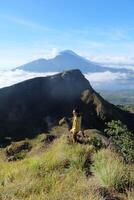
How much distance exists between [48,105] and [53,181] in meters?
101

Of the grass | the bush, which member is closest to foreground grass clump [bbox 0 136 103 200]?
the grass

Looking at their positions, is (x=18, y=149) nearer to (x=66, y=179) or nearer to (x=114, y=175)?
(x=66, y=179)

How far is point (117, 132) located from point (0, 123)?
264 feet

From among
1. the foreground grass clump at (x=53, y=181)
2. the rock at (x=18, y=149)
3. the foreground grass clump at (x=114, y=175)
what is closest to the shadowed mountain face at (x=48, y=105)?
the rock at (x=18, y=149)

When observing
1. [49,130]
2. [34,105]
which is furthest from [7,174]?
[34,105]

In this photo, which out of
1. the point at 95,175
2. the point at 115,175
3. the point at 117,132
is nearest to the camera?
the point at 115,175

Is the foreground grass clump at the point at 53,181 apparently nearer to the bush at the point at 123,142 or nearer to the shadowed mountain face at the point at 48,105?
the bush at the point at 123,142

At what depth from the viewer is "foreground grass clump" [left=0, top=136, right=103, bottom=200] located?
9.51m

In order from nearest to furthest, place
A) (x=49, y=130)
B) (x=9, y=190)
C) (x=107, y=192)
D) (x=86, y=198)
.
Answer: (x=86, y=198) → (x=9, y=190) → (x=107, y=192) → (x=49, y=130)

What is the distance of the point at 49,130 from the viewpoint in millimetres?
96312

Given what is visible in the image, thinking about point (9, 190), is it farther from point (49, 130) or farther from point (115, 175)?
point (49, 130)

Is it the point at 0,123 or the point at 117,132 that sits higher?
the point at 117,132

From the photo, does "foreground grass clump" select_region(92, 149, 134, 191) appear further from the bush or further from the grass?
the bush

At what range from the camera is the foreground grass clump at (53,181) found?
9508 mm
